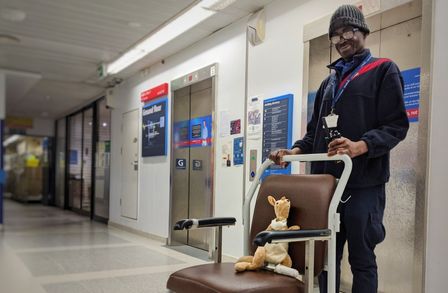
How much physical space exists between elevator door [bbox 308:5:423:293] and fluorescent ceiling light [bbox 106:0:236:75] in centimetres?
154

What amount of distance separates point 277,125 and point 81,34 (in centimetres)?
288

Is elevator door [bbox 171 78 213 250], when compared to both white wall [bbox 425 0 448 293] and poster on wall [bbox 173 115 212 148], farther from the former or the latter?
white wall [bbox 425 0 448 293]

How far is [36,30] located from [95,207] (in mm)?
4591

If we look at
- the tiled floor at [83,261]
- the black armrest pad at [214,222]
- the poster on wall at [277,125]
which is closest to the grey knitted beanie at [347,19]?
the black armrest pad at [214,222]

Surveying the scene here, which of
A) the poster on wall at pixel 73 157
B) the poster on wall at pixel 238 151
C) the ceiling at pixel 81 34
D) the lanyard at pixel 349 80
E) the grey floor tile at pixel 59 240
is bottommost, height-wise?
the grey floor tile at pixel 59 240

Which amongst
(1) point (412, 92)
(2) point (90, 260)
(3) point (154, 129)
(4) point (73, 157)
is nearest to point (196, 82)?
(3) point (154, 129)

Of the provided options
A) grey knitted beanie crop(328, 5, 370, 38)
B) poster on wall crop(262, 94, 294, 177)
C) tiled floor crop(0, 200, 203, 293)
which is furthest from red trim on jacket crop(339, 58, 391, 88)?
tiled floor crop(0, 200, 203, 293)

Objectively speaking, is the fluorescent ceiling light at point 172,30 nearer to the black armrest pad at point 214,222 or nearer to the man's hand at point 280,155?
the man's hand at point 280,155

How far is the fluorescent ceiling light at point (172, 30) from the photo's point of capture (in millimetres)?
3863

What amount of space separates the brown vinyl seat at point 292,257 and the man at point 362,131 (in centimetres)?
14

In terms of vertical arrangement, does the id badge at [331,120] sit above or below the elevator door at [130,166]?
above

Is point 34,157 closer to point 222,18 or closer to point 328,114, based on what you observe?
point 222,18

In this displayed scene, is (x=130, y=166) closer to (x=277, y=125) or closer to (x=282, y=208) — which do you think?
(x=277, y=125)

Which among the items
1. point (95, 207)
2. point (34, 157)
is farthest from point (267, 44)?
point (34, 157)
